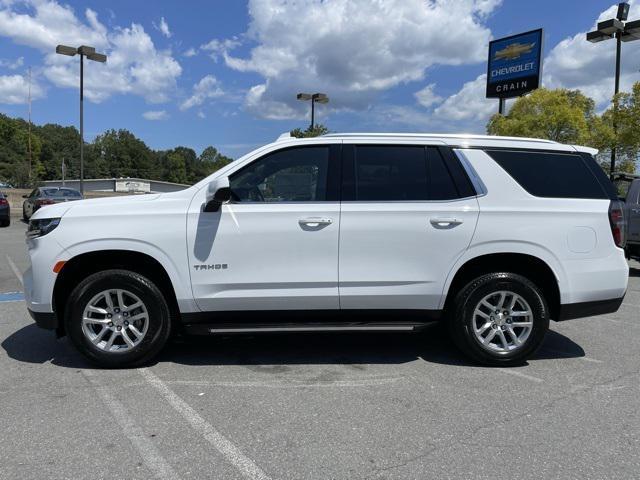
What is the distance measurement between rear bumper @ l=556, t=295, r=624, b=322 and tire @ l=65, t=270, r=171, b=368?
341 centimetres

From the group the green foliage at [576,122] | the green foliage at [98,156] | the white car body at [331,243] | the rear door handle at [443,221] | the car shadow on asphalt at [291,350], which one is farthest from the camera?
the green foliage at [98,156]

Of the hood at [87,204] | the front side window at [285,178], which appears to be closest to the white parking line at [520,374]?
the front side window at [285,178]

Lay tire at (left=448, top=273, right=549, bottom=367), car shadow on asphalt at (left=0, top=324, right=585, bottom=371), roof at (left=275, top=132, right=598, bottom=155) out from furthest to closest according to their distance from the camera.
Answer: car shadow on asphalt at (left=0, top=324, right=585, bottom=371), roof at (left=275, top=132, right=598, bottom=155), tire at (left=448, top=273, right=549, bottom=367)

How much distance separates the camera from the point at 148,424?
11.2 ft

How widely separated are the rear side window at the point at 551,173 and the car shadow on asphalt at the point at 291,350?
1.52 metres

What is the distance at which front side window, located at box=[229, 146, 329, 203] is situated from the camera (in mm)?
4402

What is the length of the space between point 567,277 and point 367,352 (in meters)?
1.90

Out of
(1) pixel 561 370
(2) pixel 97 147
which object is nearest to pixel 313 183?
(1) pixel 561 370

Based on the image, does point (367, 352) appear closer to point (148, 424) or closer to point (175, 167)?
point (148, 424)

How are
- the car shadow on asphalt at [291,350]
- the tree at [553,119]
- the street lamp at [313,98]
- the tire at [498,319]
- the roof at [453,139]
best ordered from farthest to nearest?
the street lamp at [313,98] < the tree at [553,119] < the car shadow on asphalt at [291,350] < the roof at [453,139] < the tire at [498,319]

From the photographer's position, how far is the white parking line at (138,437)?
287 cm

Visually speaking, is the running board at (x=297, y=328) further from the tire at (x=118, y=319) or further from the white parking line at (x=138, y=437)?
the white parking line at (x=138, y=437)

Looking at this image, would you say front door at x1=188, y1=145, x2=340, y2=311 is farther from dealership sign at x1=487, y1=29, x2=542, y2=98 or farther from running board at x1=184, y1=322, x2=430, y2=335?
dealership sign at x1=487, y1=29, x2=542, y2=98

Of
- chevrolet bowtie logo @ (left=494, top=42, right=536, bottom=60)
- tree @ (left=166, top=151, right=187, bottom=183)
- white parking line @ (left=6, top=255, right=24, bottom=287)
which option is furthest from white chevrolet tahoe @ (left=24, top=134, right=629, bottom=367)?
tree @ (left=166, top=151, right=187, bottom=183)
